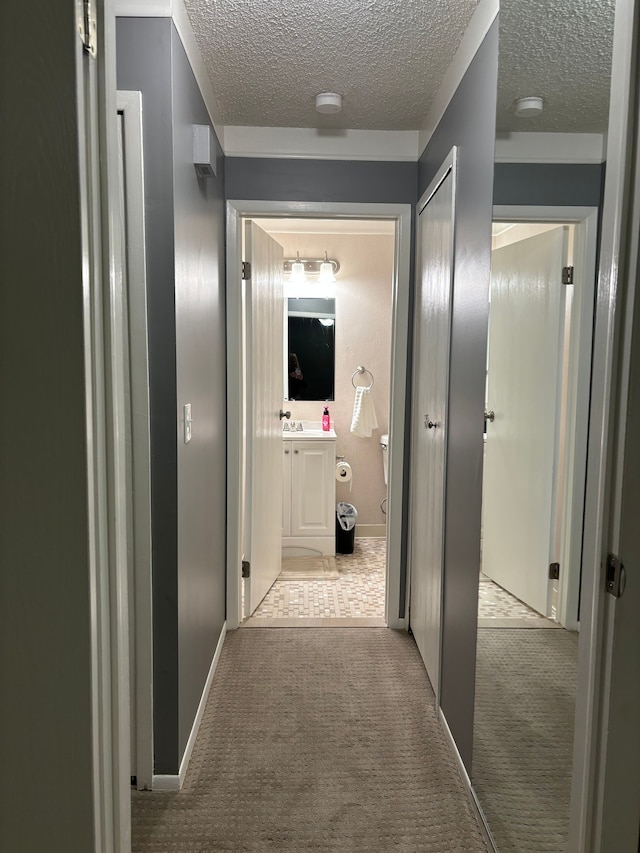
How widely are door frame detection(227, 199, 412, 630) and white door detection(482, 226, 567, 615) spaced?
4.49 ft

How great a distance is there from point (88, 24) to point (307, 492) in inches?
143

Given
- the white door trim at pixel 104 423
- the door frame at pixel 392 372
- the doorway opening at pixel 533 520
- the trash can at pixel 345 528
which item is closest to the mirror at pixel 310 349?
the trash can at pixel 345 528

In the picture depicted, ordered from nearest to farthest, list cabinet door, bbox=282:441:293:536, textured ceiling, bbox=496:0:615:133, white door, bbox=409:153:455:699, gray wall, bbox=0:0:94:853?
gray wall, bbox=0:0:94:853 → textured ceiling, bbox=496:0:615:133 → white door, bbox=409:153:455:699 → cabinet door, bbox=282:441:293:536

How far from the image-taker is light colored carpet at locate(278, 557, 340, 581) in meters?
3.99

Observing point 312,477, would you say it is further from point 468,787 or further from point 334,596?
point 468,787

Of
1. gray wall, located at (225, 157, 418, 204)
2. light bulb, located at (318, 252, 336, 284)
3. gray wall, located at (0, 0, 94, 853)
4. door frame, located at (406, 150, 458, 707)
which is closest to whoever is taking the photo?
gray wall, located at (0, 0, 94, 853)

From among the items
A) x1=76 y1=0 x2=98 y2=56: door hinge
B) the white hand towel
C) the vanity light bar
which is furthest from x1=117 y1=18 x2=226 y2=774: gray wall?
the white hand towel

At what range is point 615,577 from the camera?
3.38 feet

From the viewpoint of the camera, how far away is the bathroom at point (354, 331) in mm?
4660

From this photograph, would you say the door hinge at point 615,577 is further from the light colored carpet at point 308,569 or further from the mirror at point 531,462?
the light colored carpet at point 308,569

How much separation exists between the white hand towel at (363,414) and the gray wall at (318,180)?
1.86m

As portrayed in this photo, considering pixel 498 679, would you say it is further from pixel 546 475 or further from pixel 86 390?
pixel 86 390

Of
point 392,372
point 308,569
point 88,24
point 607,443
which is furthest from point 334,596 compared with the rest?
point 88,24

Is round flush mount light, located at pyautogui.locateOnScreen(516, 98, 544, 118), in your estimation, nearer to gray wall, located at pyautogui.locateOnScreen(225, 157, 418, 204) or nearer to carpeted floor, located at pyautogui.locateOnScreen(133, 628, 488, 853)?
gray wall, located at pyautogui.locateOnScreen(225, 157, 418, 204)
